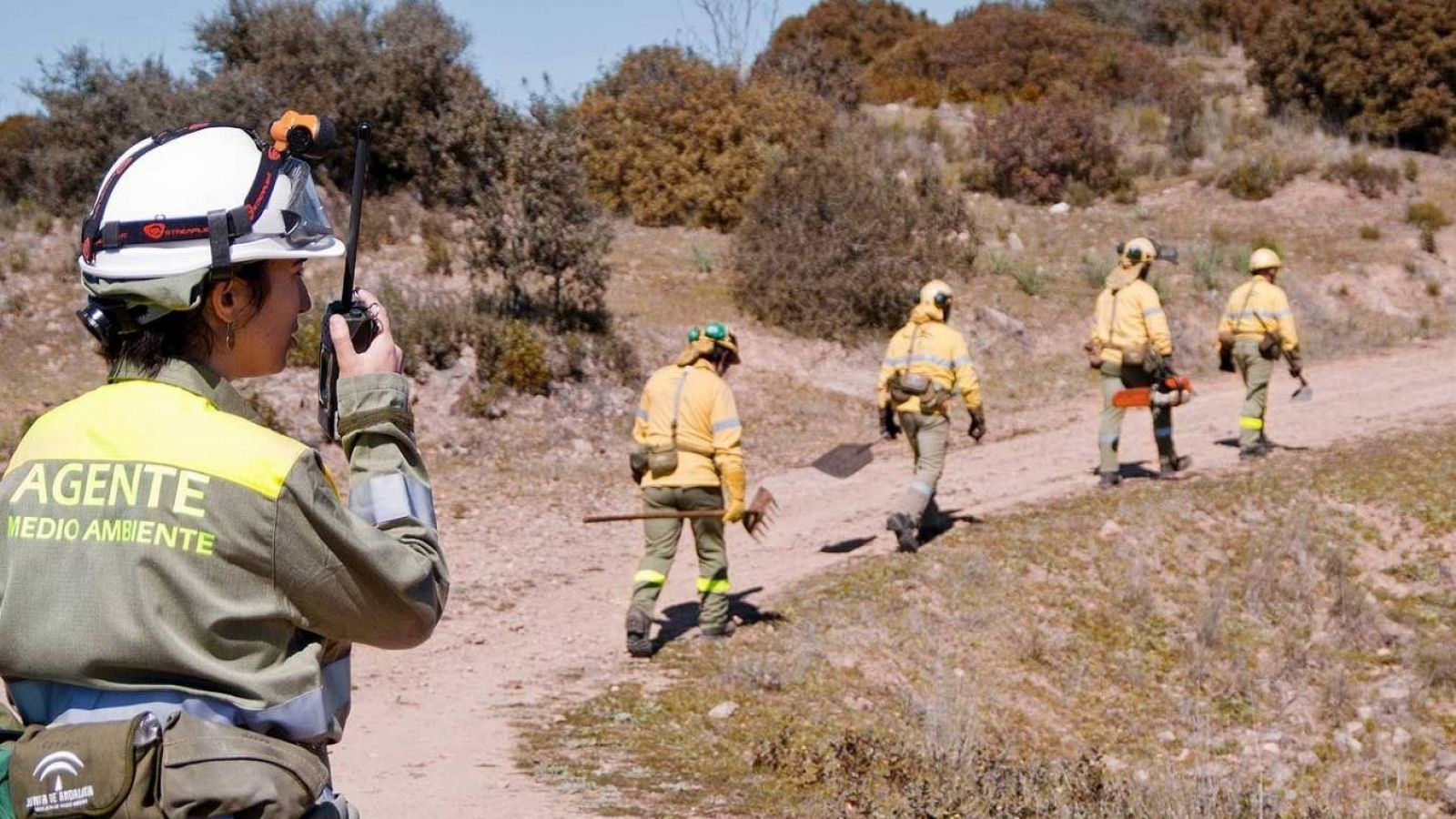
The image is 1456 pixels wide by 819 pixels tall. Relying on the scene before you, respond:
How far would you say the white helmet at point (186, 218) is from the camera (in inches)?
91.0

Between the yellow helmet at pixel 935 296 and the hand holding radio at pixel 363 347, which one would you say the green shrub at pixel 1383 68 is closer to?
the yellow helmet at pixel 935 296

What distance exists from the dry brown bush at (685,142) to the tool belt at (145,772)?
2046cm

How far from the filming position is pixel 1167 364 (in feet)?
42.7

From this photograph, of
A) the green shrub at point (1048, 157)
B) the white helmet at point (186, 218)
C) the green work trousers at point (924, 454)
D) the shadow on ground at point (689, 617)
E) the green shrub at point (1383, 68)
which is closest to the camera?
the white helmet at point (186, 218)

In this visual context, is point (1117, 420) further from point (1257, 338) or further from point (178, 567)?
point (178, 567)

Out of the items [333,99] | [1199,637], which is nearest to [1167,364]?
[1199,637]

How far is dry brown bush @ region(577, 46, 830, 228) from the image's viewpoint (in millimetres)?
22734

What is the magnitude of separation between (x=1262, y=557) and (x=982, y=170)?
616 inches

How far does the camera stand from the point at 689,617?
1066 centimetres

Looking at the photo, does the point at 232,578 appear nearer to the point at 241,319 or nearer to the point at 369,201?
the point at 241,319

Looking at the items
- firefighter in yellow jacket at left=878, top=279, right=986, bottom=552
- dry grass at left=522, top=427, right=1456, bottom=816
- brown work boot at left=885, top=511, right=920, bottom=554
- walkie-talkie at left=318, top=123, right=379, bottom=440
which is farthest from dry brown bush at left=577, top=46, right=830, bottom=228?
walkie-talkie at left=318, top=123, right=379, bottom=440

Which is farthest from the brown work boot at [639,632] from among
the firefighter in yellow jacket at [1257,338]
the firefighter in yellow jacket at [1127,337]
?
the firefighter in yellow jacket at [1257,338]

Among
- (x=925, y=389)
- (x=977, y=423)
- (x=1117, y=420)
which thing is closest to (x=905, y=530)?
(x=977, y=423)

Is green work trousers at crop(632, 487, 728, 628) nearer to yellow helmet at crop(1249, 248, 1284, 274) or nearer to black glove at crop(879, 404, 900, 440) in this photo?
black glove at crop(879, 404, 900, 440)
